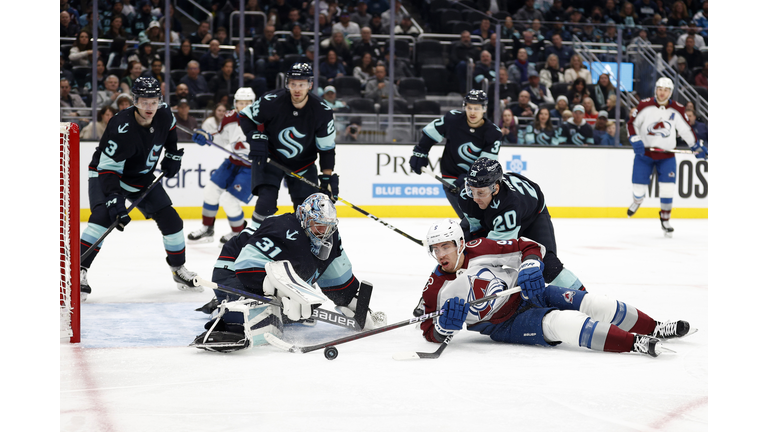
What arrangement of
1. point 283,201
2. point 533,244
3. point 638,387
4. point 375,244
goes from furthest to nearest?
point 283,201 → point 375,244 → point 533,244 → point 638,387

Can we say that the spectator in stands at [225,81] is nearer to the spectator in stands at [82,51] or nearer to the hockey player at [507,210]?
the spectator in stands at [82,51]

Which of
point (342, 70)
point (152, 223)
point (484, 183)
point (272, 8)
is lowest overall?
point (152, 223)

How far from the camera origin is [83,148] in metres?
7.69

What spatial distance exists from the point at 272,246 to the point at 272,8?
715 cm

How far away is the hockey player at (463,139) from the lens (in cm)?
465

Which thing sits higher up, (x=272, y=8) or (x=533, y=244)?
(x=272, y=8)

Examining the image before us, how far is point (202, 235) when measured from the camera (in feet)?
20.6

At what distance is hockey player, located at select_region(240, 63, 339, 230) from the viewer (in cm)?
454

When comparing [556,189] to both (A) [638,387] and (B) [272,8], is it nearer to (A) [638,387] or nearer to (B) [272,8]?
(B) [272,8]

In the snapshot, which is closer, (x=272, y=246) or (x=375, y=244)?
(x=272, y=246)

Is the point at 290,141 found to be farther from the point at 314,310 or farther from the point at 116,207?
the point at 314,310

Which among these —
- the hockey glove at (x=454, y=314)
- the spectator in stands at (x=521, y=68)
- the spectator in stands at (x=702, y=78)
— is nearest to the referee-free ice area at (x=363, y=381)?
the hockey glove at (x=454, y=314)

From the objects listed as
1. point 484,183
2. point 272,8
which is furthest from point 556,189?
point 484,183

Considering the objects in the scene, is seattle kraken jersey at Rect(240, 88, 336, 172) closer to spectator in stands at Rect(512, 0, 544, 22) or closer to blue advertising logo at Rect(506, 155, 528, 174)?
blue advertising logo at Rect(506, 155, 528, 174)
